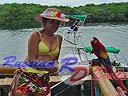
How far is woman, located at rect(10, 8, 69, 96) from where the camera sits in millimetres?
4777

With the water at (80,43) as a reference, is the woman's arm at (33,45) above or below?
above

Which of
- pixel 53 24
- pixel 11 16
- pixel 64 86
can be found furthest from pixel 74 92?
pixel 11 16

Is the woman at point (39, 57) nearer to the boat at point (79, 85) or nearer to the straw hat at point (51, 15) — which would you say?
the straw hat at point (51, 15)

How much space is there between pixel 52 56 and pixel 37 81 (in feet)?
1.46

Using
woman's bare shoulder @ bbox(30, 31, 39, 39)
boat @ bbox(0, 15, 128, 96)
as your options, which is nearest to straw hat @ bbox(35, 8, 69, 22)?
woman's bare shoulder @ bbox(30, 31, 39, 39)

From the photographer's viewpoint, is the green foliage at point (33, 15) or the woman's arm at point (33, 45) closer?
the woman's arm at point (33, 45)

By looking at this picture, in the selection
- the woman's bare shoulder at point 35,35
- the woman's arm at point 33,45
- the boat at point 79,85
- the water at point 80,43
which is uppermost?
the woman's bare shoulder at point 35,35

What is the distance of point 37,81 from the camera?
15.6 feet

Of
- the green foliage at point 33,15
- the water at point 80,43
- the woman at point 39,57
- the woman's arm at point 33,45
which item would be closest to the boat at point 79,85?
the woman at point 39,57

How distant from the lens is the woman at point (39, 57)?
15.7 ft

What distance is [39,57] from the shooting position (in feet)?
16.2

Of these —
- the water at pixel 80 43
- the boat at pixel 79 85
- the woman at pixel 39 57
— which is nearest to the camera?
the boat at pixel 79 85

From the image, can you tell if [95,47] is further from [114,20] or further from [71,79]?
[114,20]

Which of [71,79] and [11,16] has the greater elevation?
[71,79]
